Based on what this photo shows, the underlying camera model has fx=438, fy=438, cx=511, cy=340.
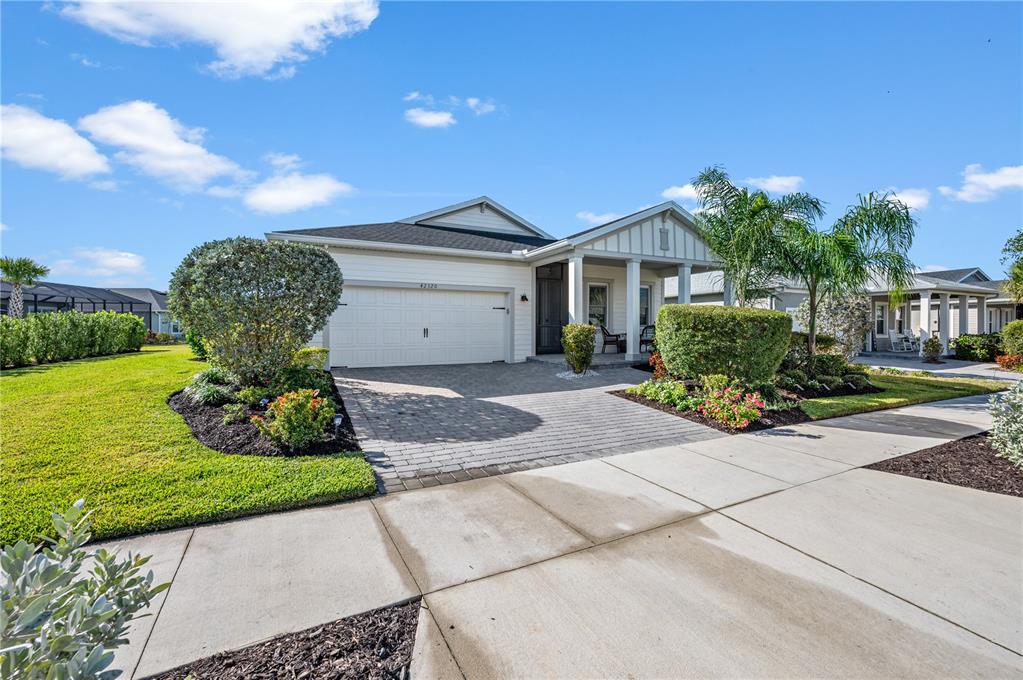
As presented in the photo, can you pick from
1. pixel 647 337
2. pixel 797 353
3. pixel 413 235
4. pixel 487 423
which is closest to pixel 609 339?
pixel 647 337

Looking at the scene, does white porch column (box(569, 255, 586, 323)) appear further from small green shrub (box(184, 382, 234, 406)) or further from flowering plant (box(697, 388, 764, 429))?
small green shrub (box(184, 382, 234, 406))

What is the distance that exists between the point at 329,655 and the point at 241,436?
13.0 feet

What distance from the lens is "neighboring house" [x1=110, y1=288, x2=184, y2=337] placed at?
31469 mm

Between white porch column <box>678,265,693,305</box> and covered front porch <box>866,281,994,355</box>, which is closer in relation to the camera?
white porch column <box>678,265,693,305</box>

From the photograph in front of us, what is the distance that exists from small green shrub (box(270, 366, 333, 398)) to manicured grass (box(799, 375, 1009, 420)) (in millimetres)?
8209

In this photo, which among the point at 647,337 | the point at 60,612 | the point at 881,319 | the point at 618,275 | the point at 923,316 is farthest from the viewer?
the point at 881,319

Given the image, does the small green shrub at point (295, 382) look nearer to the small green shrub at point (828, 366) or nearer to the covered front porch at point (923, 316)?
the small green shrub at point (828, 366)

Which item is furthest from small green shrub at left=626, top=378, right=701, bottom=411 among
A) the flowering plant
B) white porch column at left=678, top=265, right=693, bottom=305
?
white porch column at left=678, top=265, right=693, bottom=305

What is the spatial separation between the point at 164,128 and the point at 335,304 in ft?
16.0

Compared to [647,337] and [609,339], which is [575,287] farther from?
[647,337]

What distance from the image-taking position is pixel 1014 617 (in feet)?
7.73

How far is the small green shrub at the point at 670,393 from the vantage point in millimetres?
7473

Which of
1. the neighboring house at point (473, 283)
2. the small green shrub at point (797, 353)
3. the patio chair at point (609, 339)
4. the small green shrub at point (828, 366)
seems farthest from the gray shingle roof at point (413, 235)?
the small green shrub at point (828, 366)

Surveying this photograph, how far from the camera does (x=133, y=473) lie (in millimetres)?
4074
